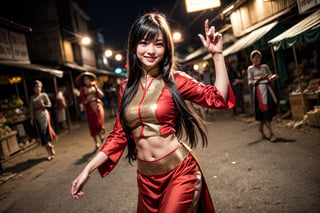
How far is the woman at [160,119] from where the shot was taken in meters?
1.80

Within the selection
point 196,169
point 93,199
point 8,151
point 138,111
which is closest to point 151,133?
point 138,111

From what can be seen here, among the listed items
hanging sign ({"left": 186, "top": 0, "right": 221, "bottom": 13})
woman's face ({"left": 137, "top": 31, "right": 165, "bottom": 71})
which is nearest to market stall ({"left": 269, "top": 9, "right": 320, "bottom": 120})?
hanging sign ({"left": 186, "top": 0, "right": 221, "bottom": 13})

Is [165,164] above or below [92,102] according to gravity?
below

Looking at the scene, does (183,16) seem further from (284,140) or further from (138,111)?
(138,111)

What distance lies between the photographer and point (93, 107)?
8141 mm

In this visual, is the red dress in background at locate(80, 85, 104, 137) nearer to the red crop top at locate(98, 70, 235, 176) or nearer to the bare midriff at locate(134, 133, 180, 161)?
the red crop top at locate(98, 70, 235, 176)

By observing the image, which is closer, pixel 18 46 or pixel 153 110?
pixel 153 110

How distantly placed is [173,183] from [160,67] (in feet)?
3.20

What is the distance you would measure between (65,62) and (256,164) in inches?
767

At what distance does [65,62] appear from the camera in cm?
2097

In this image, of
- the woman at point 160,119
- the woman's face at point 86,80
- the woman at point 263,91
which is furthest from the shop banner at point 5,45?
the woman at point 160,119

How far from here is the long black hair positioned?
197 centimetres

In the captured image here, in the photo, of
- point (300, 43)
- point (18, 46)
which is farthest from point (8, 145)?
point (300, 43)

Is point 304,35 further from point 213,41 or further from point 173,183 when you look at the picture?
point 173,183
